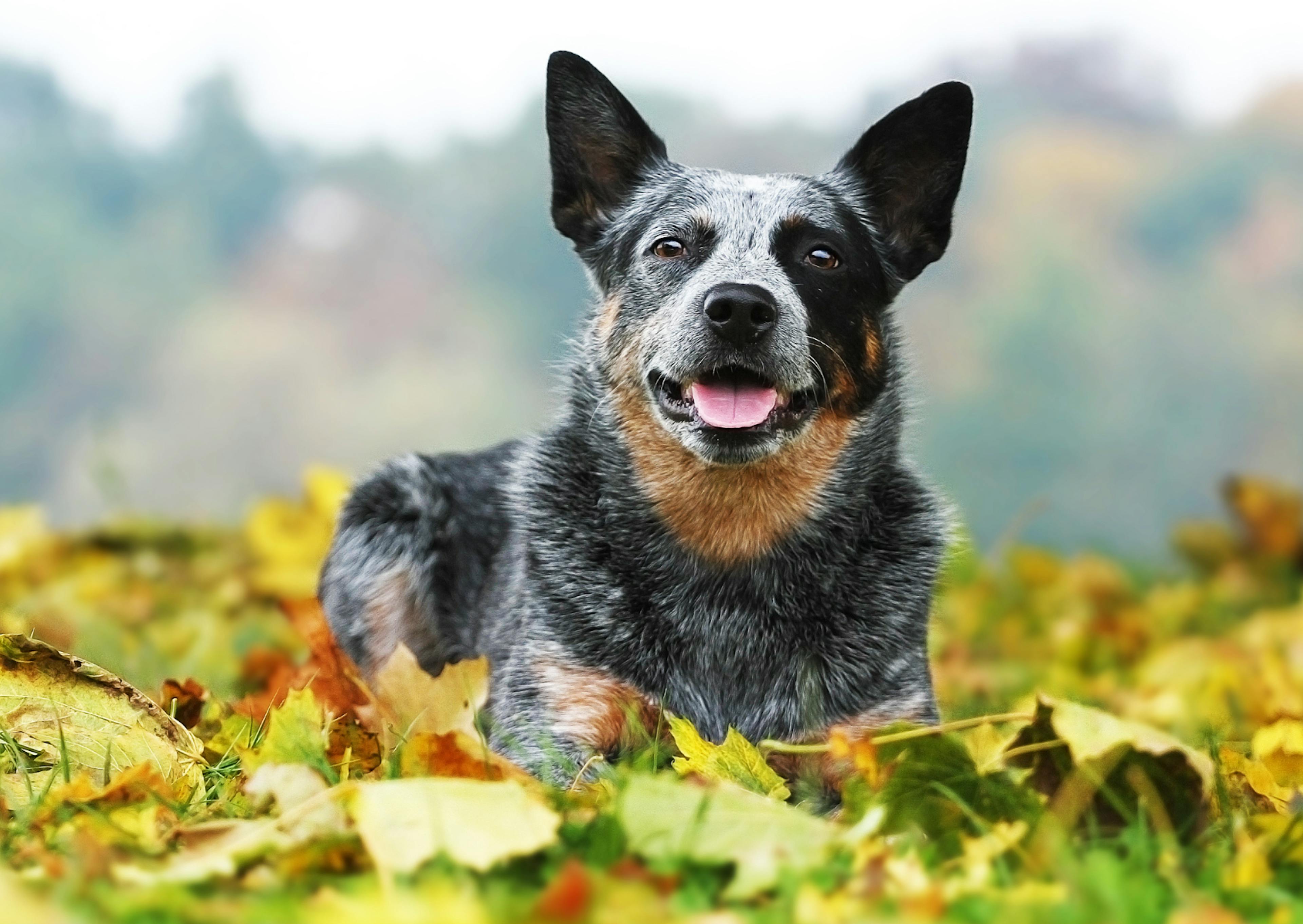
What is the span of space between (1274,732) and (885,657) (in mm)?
880

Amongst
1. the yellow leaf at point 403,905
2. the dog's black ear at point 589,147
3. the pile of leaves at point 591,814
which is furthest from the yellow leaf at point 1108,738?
the dog's black ear at point 589,147

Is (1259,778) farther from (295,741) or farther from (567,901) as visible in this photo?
(295,741)

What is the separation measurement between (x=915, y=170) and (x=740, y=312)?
0.95 metres

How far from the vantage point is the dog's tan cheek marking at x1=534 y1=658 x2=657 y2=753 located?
3371 millimetres

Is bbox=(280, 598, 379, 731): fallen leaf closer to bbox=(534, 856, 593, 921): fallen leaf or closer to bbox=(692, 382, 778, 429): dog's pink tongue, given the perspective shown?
bbox=(692, 382, 778, 429): dog's pink tongue

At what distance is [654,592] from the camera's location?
140 inches

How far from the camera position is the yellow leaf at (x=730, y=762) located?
9.29 ft

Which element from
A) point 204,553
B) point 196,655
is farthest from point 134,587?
point 196,655

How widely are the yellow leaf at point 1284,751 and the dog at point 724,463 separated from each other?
74 cm

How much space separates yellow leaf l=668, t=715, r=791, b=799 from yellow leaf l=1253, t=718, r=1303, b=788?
1.05 m

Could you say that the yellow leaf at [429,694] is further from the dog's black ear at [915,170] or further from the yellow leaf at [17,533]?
the yellow leaf at [17,533]

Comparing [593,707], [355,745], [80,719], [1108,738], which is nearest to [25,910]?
[80,719]

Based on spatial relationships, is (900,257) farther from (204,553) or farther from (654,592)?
(204,553)

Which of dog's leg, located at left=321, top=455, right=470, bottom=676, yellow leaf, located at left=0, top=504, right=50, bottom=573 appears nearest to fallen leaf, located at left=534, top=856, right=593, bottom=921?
dog's leg, located at left=321, top=455, right=470, bottom=676
